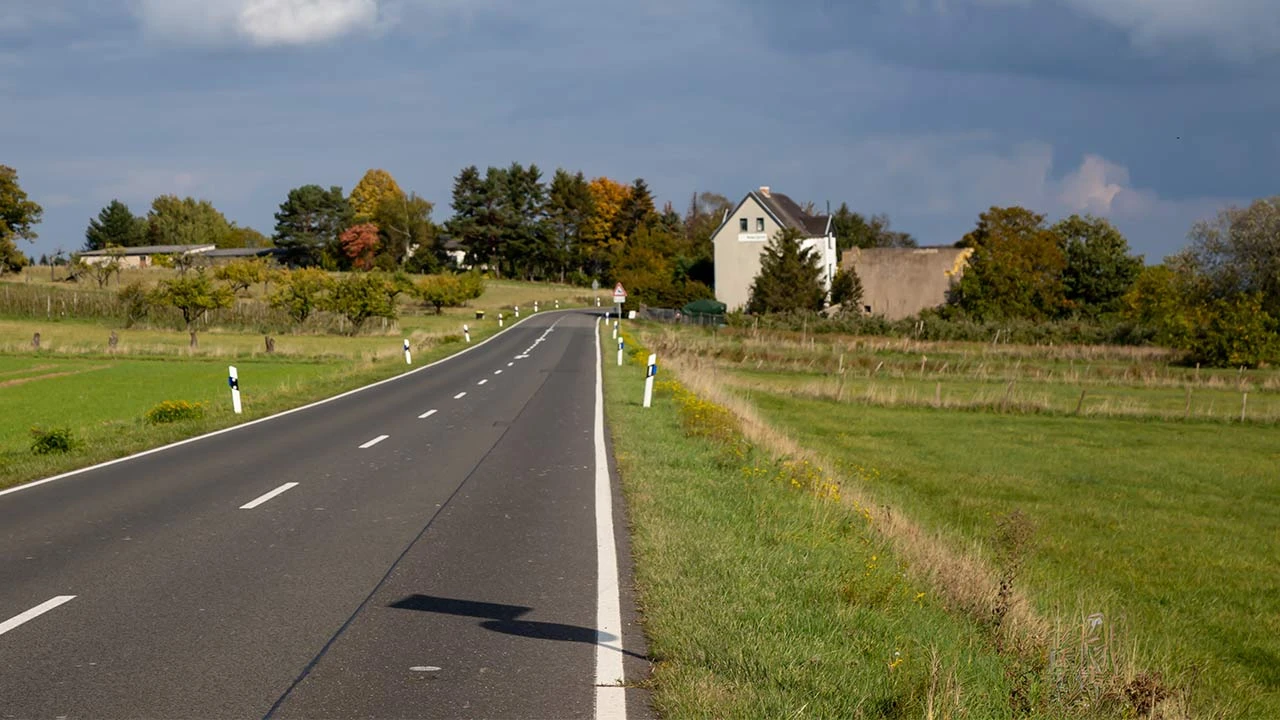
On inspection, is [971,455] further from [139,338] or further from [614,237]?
[614,237]

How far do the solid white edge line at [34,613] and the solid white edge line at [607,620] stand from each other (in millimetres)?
3582

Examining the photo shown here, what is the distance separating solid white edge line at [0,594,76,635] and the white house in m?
80.2

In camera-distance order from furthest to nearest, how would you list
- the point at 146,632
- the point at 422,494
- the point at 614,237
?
the point at 614,237, the point at 422,494, the point at 146,632

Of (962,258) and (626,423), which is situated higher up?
(962,258)

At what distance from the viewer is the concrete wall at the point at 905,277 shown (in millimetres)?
86750

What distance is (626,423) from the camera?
64.4 ft

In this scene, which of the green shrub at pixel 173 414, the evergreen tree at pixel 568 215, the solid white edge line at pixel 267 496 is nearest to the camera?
the solid white edge line at pixel 267 496

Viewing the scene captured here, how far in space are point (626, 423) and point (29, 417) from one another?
15782mm

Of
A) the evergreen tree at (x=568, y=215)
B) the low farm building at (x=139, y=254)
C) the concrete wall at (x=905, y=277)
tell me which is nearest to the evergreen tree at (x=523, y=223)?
the evergreen tree at (x=568, y=215)

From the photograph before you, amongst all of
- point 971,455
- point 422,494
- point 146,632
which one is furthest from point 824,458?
point 146,632

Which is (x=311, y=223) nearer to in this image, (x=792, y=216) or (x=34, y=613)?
(x=792, y=216)

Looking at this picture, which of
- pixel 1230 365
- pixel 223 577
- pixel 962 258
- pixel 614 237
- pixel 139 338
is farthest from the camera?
pixel 614 237

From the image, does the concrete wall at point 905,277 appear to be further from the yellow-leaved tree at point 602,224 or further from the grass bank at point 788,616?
the grass bank at point 788,616

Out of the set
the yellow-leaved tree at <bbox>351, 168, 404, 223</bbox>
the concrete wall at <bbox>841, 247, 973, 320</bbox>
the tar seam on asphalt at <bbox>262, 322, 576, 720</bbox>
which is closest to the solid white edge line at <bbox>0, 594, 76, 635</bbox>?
the tar seam on asphalt at <bbox>262, 322, 576, 720</bbox>
